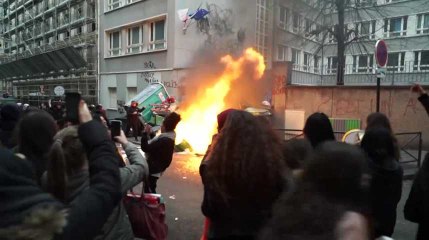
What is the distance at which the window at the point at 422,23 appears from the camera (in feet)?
93.6

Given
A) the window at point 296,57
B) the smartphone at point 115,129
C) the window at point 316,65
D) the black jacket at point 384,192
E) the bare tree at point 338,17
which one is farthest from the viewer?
the window at point 316,65

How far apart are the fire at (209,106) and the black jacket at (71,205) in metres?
10.8

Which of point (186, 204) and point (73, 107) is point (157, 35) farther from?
point (73, 107)

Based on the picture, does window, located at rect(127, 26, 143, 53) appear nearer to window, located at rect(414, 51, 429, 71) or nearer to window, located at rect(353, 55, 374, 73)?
window, located at rect(353, 55, 374, 73)

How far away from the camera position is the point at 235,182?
246 cm

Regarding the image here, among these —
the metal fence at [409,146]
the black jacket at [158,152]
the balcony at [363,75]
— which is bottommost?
the metal fence at [409,146]

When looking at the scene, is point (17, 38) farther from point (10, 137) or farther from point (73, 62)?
point (10, 137)

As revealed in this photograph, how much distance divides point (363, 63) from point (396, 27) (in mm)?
3765

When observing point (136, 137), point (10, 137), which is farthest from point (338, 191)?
point (136, 137)

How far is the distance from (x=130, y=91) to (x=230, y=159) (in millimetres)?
23137

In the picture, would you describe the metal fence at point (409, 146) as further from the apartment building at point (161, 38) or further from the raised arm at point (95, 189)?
the apartment building at point (161, 38)

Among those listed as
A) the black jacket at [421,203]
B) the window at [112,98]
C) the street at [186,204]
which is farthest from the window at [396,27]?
the black jacket at [421,203]

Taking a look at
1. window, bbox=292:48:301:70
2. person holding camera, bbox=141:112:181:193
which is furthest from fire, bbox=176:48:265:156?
window, bbox=292:48:301:70

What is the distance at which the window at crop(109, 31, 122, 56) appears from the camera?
2645cm
